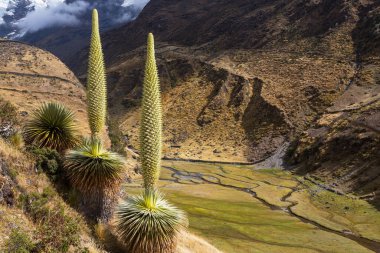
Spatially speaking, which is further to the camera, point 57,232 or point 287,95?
point 287,95

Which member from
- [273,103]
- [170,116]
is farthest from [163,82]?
[273,103]

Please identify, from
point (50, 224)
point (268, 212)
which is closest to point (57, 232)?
point (50, 224)

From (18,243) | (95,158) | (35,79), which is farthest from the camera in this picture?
(35,79)

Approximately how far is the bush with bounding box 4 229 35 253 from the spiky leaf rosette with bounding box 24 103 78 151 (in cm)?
550

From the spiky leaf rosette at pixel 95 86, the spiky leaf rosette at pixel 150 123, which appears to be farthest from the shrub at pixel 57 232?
the spiky leaf rosette at pixel 95 86

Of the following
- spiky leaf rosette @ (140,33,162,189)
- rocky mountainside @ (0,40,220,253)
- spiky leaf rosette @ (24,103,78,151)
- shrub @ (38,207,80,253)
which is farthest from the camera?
spiky leaf rosette @ (24,103,78,151)

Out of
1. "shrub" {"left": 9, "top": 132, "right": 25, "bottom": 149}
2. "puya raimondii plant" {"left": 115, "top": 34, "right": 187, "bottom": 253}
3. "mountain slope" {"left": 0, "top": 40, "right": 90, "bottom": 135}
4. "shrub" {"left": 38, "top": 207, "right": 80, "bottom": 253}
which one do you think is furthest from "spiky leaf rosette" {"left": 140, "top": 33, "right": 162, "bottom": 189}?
"mountain slope" {"left": 0, "top": 40, "right": 90, "bottom": 135}

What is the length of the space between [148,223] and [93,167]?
318 cm

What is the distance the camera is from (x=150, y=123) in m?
13.6

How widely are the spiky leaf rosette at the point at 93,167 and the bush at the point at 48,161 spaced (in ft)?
2.58

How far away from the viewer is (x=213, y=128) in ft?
497

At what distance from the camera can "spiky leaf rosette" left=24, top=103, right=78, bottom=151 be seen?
56.4 ft

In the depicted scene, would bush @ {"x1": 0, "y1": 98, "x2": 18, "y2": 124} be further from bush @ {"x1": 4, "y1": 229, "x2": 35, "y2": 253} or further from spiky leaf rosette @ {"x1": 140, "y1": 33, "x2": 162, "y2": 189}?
spiky leaf rosette @ {"x1": 140, "y1": 33, "x2": 162, "y2": 189}

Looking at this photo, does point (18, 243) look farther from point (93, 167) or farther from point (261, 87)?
point (261, 87)
